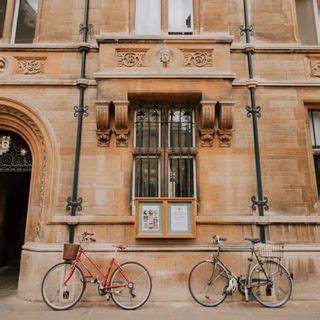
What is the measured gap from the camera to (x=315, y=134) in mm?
6938

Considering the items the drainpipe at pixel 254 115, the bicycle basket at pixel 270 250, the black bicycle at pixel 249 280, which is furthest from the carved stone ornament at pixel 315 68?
the black bicycle at pixel 249 280

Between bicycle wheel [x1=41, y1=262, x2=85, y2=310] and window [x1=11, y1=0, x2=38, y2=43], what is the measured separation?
5482 millimetres

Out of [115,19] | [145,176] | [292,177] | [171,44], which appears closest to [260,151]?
[292,177]

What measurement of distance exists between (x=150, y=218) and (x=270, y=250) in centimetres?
242

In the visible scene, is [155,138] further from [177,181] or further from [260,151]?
[260,151]

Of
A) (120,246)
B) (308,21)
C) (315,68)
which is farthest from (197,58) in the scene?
(120,246)

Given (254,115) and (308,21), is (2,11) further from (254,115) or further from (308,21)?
(308,21)

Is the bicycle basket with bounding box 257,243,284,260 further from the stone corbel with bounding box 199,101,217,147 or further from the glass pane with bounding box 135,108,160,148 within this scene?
the glass pane with bounding box 135,108,160,148

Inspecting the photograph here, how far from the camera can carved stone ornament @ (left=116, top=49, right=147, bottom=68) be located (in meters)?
6.67

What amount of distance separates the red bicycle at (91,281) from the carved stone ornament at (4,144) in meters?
2.95

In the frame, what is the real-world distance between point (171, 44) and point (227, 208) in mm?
3780

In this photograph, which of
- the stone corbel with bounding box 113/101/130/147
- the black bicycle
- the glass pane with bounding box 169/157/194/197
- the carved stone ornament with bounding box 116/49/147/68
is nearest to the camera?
the black bicycle

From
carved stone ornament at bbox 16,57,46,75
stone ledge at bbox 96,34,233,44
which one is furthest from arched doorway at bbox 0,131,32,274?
stone ledge at bbox 96,34,233,44

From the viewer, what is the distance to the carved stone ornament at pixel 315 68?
6949 mm
